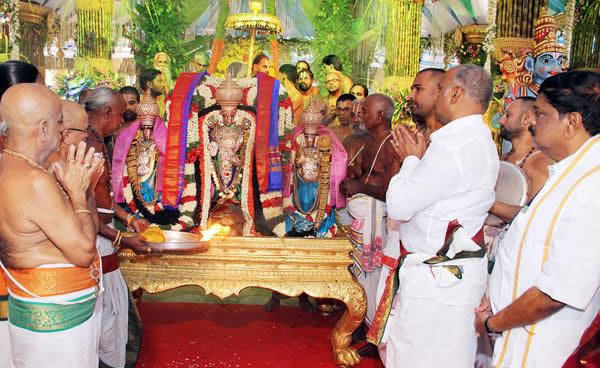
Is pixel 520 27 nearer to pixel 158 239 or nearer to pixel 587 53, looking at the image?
pixel 587 53

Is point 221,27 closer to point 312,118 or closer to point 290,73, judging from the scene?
point 290,73

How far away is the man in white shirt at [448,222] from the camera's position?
2.29 m

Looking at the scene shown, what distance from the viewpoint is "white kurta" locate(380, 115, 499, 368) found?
2.28 metres

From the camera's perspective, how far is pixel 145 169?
145 inches

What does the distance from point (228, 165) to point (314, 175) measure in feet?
2.02

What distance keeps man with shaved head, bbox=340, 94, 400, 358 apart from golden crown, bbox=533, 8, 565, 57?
356cm

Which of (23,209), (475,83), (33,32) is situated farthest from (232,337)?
(33,32)

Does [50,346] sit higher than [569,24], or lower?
lower

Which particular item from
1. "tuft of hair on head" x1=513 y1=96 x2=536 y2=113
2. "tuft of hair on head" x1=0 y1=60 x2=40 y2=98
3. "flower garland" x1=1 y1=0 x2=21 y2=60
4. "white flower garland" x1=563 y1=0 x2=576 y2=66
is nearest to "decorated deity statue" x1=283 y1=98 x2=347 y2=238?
"tuft of hair on head" x1=513 y1=96 x2=536 y2=113

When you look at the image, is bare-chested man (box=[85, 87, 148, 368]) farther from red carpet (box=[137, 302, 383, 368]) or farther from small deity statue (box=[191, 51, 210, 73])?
small deity statue (box=[191, 51, 210, 73])

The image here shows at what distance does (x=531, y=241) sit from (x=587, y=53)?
7.16 metres

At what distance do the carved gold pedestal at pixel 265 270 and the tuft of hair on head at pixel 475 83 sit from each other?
1506 millimetres

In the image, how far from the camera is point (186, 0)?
43.1 ft

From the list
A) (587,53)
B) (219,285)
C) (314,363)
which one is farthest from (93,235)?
(587,53)
